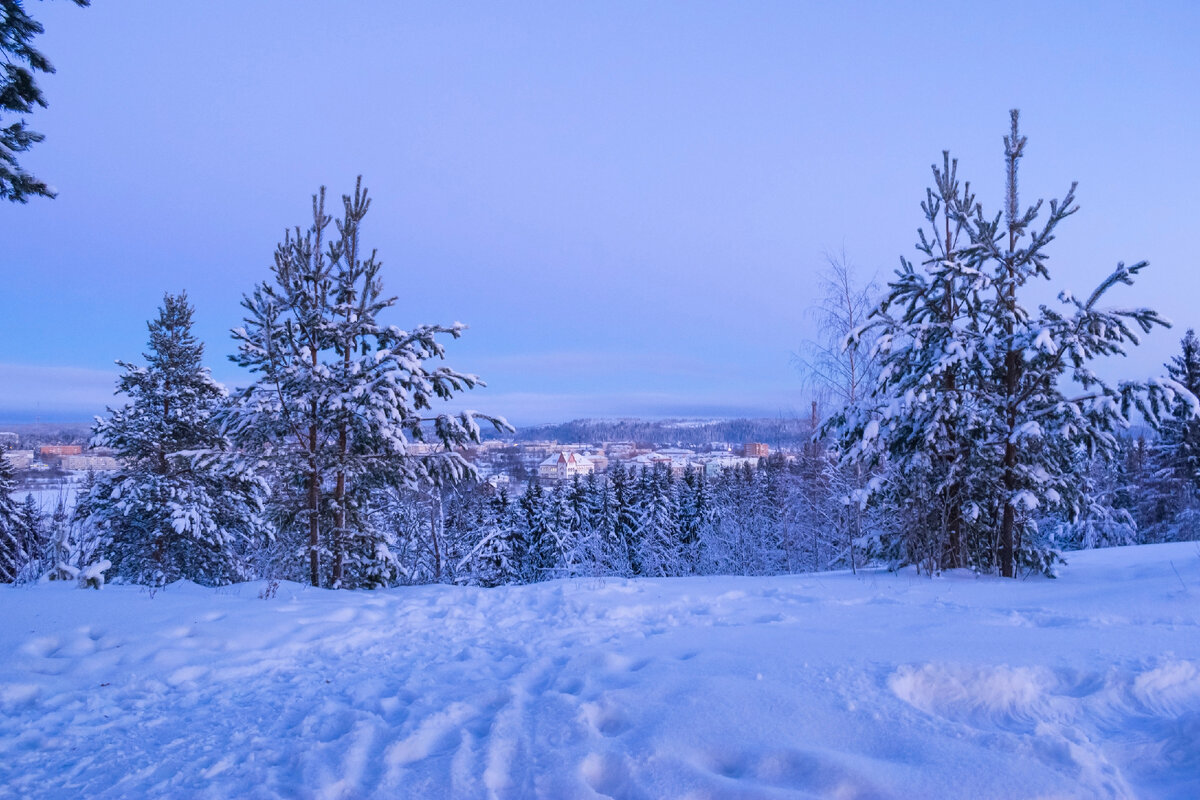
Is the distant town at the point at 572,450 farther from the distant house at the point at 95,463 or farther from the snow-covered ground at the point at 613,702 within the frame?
the snow-covered ground at the point at 613,702

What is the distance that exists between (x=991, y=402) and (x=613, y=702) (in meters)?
6.47

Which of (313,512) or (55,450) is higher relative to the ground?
(55,450)

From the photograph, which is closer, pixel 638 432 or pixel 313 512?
pixel 313 512

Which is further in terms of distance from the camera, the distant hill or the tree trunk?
the distant hill

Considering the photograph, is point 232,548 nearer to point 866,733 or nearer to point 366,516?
point 366,516

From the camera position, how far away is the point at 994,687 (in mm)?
2795

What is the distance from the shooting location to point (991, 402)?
7270 millimetres

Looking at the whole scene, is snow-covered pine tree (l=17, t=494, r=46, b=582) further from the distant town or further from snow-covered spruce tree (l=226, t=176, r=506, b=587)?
snow-covered spruce tree (l=226, t=176, r=506, b=587)

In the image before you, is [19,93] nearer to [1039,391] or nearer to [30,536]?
[1039,391]

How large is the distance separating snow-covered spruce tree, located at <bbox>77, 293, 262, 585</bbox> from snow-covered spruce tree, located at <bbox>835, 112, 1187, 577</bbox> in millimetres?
12001

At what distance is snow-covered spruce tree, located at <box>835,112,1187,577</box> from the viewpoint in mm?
6691

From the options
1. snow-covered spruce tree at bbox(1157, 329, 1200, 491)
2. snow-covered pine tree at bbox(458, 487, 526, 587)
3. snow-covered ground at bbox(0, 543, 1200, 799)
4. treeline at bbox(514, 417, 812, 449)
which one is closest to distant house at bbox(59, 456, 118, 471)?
snow-covered pine tree at bbox(458, 487, 526, 587)

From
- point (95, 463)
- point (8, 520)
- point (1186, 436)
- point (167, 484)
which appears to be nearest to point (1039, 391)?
point (167, 484)

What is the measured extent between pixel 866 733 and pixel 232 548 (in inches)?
635
